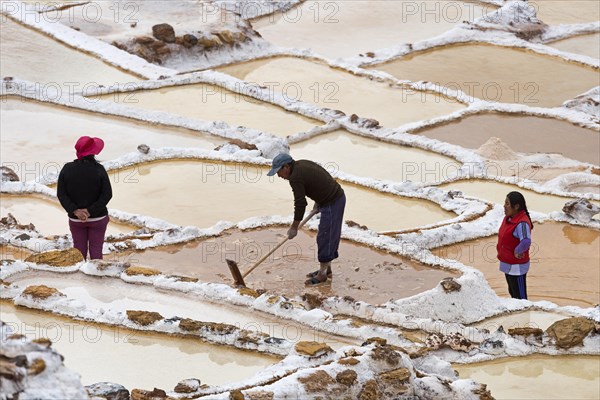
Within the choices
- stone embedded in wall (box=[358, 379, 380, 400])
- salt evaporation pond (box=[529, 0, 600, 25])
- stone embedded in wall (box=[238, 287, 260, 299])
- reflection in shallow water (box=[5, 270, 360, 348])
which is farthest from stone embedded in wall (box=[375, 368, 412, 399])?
salt evaporation pond (box=[529, 0, 600, 25])

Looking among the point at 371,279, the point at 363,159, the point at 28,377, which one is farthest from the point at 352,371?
the point at 363,159

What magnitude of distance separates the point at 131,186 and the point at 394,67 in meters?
8.33

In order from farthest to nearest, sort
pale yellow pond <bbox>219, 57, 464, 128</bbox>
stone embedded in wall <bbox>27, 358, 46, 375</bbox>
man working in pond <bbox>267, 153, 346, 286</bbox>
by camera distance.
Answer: pale yellow pond <bbox>219, 57, 464, 128</bbox>, man working in pond <bbox>267, 153, 346, 286</bbox>, stone embedded in wall <bbox>27, 358, 46, 375</bbox>

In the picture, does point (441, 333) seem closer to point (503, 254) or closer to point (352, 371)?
point (503, 254)

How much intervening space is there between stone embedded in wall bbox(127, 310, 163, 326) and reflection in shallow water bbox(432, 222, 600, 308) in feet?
13.5

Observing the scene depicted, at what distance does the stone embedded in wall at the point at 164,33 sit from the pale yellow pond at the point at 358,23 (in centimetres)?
228

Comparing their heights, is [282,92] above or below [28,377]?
below

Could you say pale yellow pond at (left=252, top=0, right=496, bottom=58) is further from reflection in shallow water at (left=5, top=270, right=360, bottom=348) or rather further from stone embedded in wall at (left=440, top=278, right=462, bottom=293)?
reflection in shallow water at (left=5, top=270, right=360, bottom=348)

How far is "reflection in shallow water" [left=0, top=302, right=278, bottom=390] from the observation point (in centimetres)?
709

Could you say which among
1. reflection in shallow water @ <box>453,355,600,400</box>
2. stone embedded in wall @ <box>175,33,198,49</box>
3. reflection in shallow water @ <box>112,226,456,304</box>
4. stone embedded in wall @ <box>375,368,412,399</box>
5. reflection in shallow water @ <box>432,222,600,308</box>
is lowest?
stone embedded in wall @ <box>175,33,198,49</box>

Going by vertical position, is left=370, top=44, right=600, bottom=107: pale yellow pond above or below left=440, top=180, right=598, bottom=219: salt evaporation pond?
below

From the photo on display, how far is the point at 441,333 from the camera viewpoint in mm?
8797

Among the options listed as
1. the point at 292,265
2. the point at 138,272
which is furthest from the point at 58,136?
the point at 138,272

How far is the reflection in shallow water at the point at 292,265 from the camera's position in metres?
10.3
